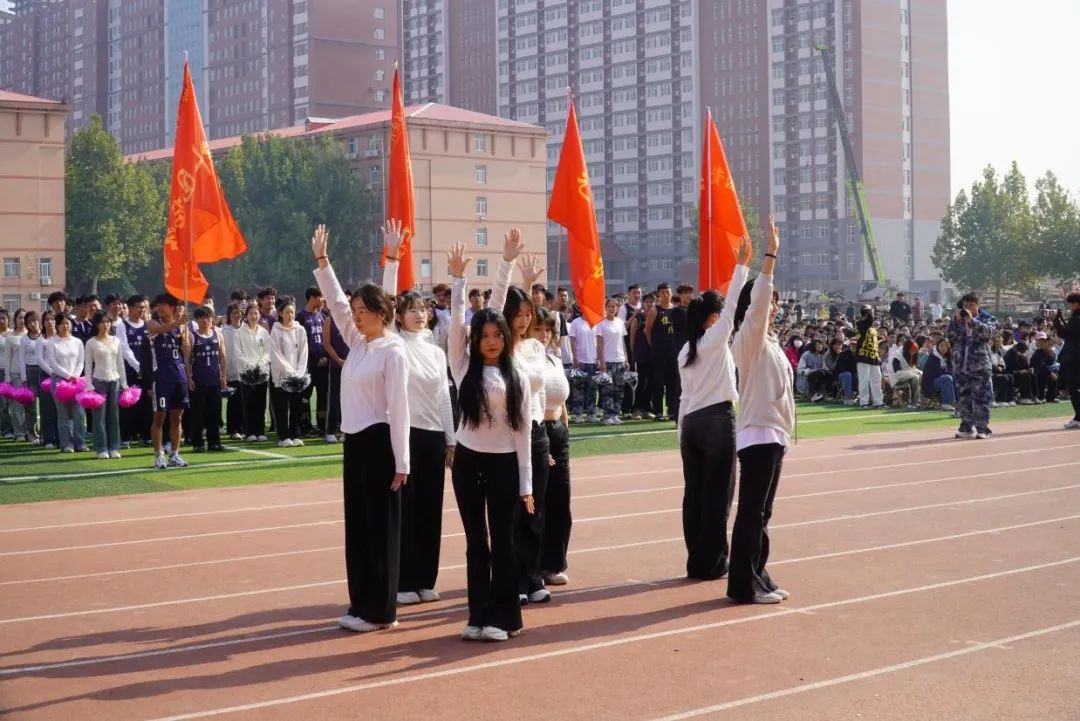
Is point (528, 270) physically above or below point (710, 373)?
above

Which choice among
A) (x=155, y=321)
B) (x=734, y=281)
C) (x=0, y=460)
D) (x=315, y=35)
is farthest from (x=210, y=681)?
(x=315, y=35)

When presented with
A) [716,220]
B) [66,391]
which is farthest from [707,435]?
[66,391]

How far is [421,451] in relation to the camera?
27.6 ft

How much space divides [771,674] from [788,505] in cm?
621

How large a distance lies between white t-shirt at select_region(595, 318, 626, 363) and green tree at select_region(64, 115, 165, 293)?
218 feet

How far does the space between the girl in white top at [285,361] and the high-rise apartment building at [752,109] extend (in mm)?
90880

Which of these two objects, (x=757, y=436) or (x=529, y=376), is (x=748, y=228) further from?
(x=529, y=376)

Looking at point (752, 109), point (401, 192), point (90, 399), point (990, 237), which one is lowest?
point (90, 399)

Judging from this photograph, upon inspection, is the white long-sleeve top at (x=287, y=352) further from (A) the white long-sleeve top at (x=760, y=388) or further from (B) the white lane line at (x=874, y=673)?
(B) the white lane line at (x=874, y=673)

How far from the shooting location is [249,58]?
132625 millimetres

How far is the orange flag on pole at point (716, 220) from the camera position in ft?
57.6

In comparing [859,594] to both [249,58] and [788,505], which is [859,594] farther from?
[249,58]

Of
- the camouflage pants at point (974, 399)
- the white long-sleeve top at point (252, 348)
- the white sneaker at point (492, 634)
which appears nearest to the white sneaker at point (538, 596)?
the white sneaker at point (492, 634)

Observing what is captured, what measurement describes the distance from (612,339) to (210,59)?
124 meters
